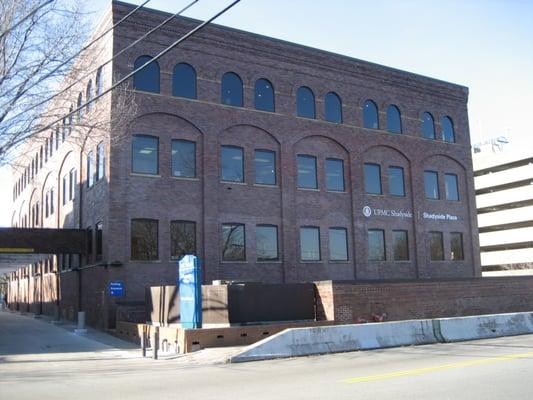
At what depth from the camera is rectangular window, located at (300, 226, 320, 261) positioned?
31.3 meters

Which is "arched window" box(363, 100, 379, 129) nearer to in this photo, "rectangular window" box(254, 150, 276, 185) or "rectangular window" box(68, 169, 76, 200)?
"rectangular window" box(254, 150, 276, 185)

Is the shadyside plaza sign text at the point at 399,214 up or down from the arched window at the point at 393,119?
down

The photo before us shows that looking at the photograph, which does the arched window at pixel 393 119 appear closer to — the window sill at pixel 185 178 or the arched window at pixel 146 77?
the window sill at pixel 185 178

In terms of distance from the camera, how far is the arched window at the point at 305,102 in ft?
107

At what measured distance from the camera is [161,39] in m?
28.1

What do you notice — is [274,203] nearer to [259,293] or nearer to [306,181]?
[306,181]

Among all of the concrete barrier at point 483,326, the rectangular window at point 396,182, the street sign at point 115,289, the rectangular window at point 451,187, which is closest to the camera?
the concrete barrier at point 483,326

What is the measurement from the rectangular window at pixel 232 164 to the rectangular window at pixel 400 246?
10790mm

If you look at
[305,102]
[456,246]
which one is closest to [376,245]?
[456,246]

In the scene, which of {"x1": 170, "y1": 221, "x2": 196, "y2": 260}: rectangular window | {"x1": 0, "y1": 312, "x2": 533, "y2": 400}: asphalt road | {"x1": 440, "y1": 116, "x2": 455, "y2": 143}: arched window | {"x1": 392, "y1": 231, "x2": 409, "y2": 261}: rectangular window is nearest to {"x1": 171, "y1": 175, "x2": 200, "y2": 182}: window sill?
{"x1": 170, "y1": 221, "x2": 196, "y2": 260}: rectangular window

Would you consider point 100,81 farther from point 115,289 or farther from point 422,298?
point 422,298

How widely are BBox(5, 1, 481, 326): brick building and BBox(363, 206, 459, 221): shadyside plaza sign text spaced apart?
84 mm

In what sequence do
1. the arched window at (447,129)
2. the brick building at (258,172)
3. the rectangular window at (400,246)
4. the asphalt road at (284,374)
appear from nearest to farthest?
the asphalt road at (284,374) → the brick building at (258,172) → the rectangular window at (400,246) → the arched window at (447,129)

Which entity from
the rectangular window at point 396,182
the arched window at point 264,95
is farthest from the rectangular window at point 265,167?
the rectangular window at point 396,182
